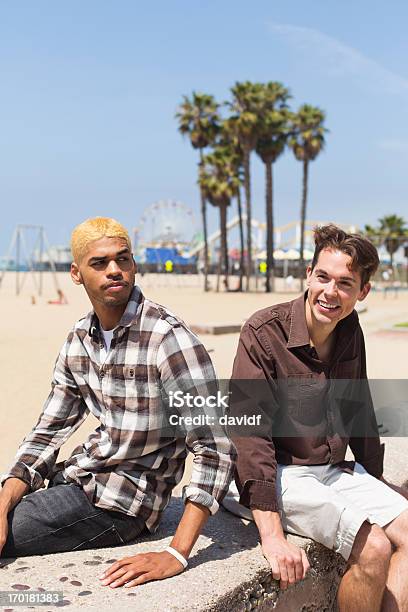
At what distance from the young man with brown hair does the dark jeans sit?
47cm

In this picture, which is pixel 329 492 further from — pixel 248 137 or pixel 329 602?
pixel 248 137

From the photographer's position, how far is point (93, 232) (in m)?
2.42

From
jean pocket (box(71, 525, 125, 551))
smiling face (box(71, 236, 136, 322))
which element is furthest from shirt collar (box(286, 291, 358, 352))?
jean pocket (box(71, 525, 125, 551))

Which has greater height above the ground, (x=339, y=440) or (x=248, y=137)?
(x=248, y=137)

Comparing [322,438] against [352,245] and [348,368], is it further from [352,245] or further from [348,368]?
[352,245]

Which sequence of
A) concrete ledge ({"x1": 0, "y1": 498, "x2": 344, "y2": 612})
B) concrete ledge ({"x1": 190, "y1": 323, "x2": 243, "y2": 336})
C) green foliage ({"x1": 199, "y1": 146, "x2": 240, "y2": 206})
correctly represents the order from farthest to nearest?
green foliage ({"x1": 199, "y1": 146, "x2": 240, "y2": 206}) → concrete ledge ({"x1": 190, "y1": 323, "x2": 243, "y2": 336}) → concrete ledge ({"x1": 0, "y1": 498, "x2": 344, "y2": 612})

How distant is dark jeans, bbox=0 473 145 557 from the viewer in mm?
→ 2375

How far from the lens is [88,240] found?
7.93 feet

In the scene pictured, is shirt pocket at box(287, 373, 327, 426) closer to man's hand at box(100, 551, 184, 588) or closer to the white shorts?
the white shorts

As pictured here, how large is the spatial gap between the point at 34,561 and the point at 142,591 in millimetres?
457

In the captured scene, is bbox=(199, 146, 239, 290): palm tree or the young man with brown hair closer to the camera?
the young man with brown hair

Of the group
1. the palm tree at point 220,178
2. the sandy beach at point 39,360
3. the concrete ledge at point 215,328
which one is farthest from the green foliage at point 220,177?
the concrete ledge at point 215,328

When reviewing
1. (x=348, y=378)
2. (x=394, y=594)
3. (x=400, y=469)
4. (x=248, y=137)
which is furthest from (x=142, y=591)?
(x=248, y=137)

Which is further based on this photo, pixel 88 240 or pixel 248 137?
pixel 248 137
